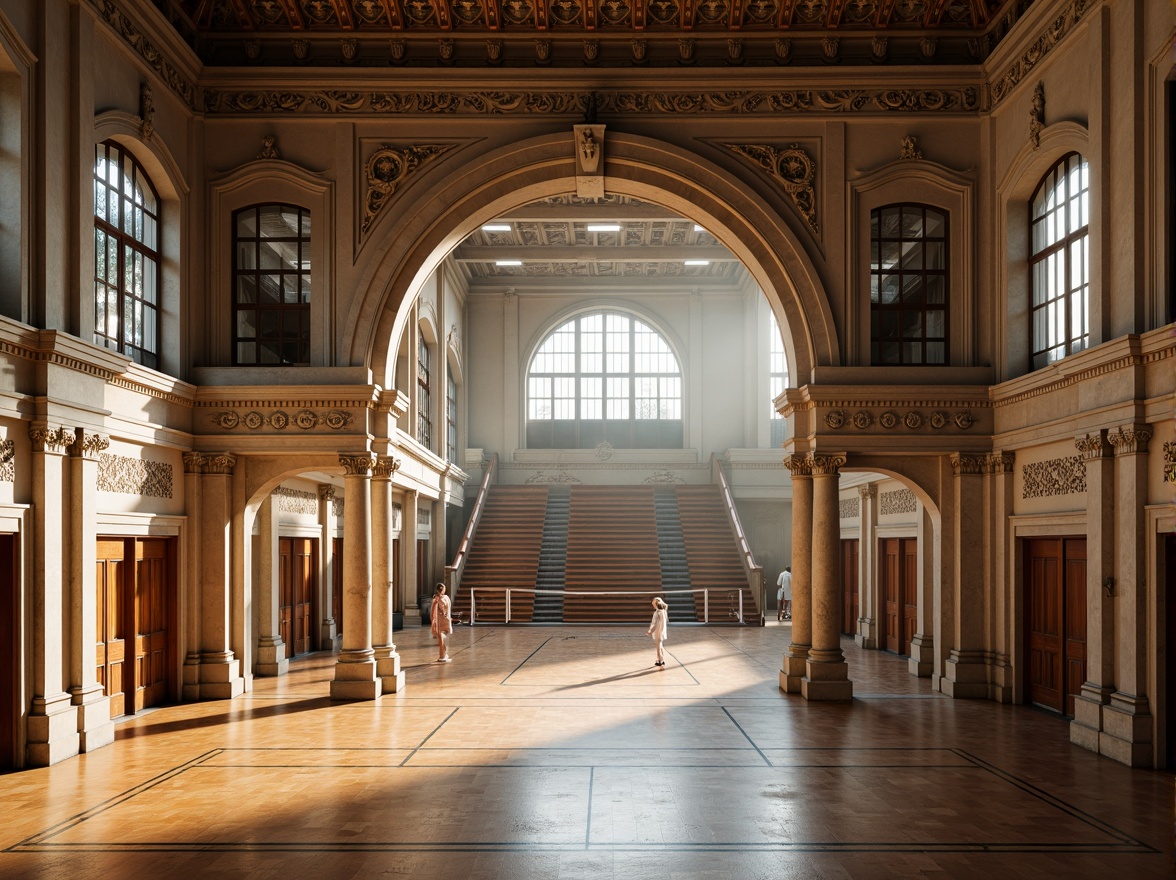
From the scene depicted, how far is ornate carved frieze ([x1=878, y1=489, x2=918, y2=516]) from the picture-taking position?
60.9ft

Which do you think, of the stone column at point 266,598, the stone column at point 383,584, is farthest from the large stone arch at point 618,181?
the stone column at point 266,598

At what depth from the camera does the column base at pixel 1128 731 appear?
10.8m

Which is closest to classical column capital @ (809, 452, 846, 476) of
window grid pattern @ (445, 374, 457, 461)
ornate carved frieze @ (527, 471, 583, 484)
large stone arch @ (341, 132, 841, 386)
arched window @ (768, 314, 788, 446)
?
large stone arch @ (341, 132, 841, 386)

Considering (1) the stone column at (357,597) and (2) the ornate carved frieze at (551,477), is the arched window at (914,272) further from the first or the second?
(2) the ornate carved frieze at (551,477)

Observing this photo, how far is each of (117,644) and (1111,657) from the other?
1198cm

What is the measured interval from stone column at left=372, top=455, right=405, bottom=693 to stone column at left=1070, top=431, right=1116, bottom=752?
30.4 ft

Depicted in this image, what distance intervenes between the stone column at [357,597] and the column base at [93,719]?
354cm

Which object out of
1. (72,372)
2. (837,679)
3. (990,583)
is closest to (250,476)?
(72,372)

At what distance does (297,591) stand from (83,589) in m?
8.23

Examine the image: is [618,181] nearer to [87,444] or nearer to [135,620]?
[87,444]

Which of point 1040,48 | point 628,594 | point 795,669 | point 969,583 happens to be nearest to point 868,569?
point 969,583

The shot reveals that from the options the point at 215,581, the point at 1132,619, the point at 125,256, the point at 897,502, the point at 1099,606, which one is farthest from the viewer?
the point at 897,502

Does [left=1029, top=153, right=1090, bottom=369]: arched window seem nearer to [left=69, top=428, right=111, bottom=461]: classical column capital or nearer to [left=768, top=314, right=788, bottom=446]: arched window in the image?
[left=69, top=428, right=111, bottom=461]: classical column capital

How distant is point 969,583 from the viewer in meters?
15.2
